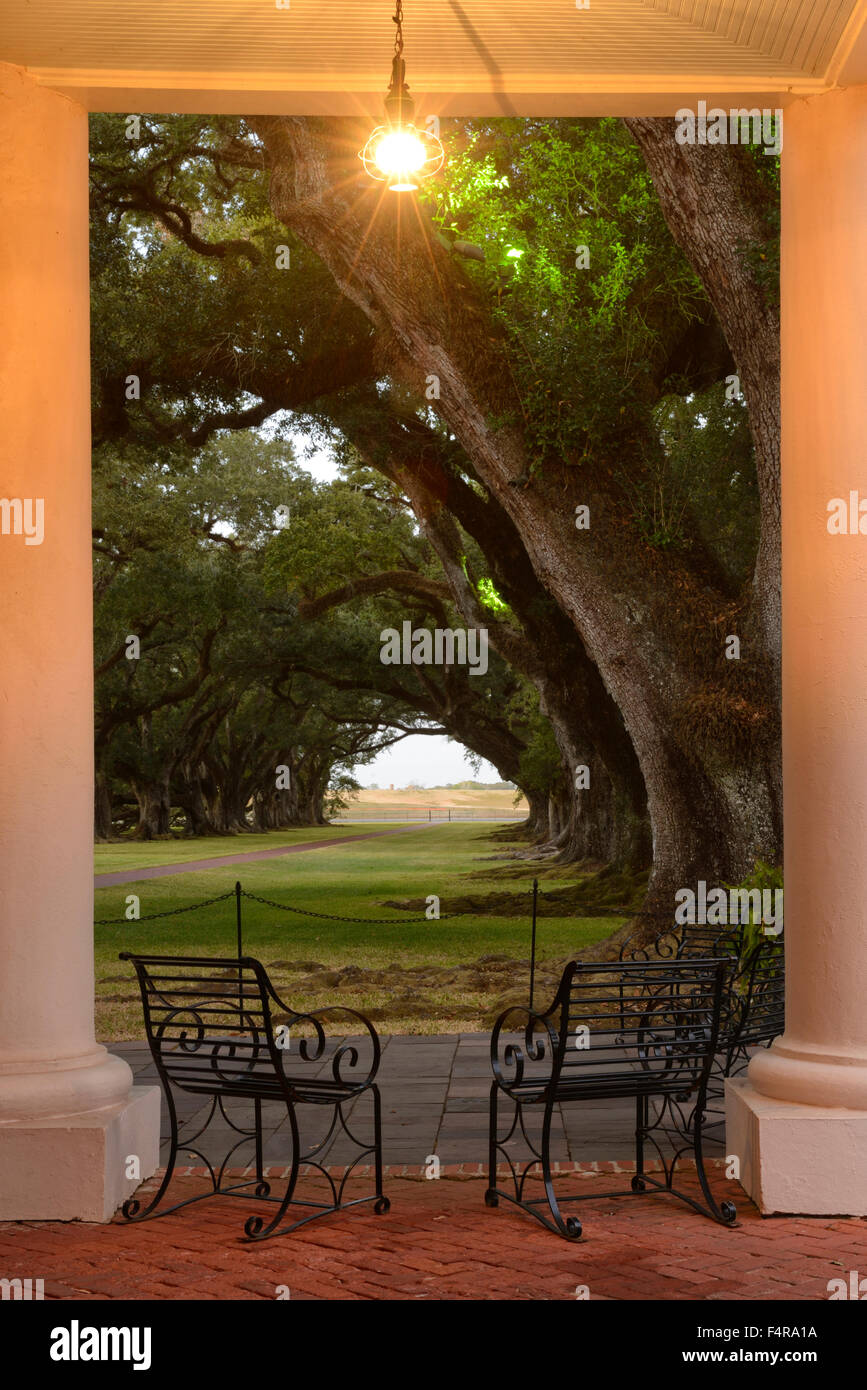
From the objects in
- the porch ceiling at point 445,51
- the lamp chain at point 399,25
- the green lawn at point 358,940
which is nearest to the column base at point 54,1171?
the porch ceiling at point 445,51

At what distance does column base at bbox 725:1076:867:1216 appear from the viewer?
16.8 feet

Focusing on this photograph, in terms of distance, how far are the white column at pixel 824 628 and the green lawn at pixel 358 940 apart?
5.59m

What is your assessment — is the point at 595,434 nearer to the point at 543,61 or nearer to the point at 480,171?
the point at 480,171

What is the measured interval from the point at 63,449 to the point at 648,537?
897 cm

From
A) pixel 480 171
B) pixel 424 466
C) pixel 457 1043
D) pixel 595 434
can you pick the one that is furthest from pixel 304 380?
pixel 457 1043

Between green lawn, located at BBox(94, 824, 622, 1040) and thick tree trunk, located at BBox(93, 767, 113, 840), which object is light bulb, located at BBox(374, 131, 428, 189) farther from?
thick tree trunk, located at BBox(93, 767, 113, 840)

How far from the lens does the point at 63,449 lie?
550cm

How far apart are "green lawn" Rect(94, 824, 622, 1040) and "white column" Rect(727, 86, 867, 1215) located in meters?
5.59

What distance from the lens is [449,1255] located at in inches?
186

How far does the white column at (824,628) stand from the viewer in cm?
534

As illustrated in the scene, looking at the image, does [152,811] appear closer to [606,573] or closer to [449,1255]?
[606,573]

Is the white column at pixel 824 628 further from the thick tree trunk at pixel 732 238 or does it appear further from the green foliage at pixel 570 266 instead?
the green foliage at pixel 570 266

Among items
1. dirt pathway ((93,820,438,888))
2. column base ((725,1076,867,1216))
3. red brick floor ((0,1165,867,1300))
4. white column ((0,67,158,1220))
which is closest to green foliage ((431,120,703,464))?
white column ((0,67,158,1220))

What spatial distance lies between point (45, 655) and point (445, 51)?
300 cm
